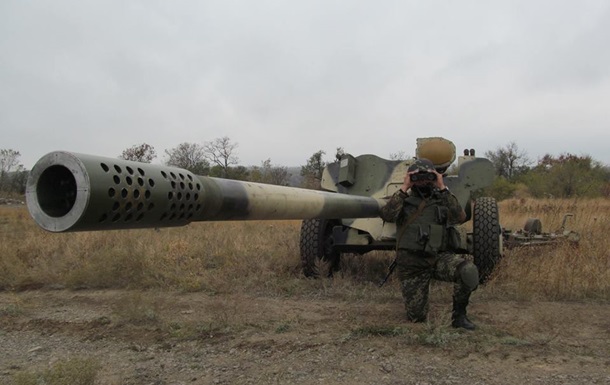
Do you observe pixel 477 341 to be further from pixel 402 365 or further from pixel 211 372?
pixel 211 372

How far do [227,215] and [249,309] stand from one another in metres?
2.55

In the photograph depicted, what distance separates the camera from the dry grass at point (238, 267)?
17.2 ft

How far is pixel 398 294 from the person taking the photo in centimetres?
529

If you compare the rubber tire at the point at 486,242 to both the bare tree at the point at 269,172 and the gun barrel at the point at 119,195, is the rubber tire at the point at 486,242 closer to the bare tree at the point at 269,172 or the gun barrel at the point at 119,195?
the gun barrel at the point at 119,195

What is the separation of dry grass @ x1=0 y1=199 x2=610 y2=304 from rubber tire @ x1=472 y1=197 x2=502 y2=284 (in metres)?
0.14

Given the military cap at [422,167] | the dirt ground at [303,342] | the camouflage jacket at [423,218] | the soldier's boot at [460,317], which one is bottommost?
the dirt ground at [303,342]

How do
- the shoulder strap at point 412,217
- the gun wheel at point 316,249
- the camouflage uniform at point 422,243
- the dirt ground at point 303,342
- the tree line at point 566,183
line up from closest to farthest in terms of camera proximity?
the dirt ground at point 303,342
the camouflage uniform at point 422,243
the shoulder strap at point 412,217
the gun wheel at point 316,249
the tree line at point 566,183

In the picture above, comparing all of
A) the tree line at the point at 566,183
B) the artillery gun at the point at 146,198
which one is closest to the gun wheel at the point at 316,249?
the artillery gun at the point at 146,198

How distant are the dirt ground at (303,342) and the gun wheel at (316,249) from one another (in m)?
0.83

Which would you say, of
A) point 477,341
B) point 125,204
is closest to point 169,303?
point 477,341

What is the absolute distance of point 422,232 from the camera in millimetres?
4355

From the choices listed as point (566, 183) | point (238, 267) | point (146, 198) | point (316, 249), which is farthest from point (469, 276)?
point (566, 183)

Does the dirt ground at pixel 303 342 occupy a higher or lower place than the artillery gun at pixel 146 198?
lower

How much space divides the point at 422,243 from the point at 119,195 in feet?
10.2
